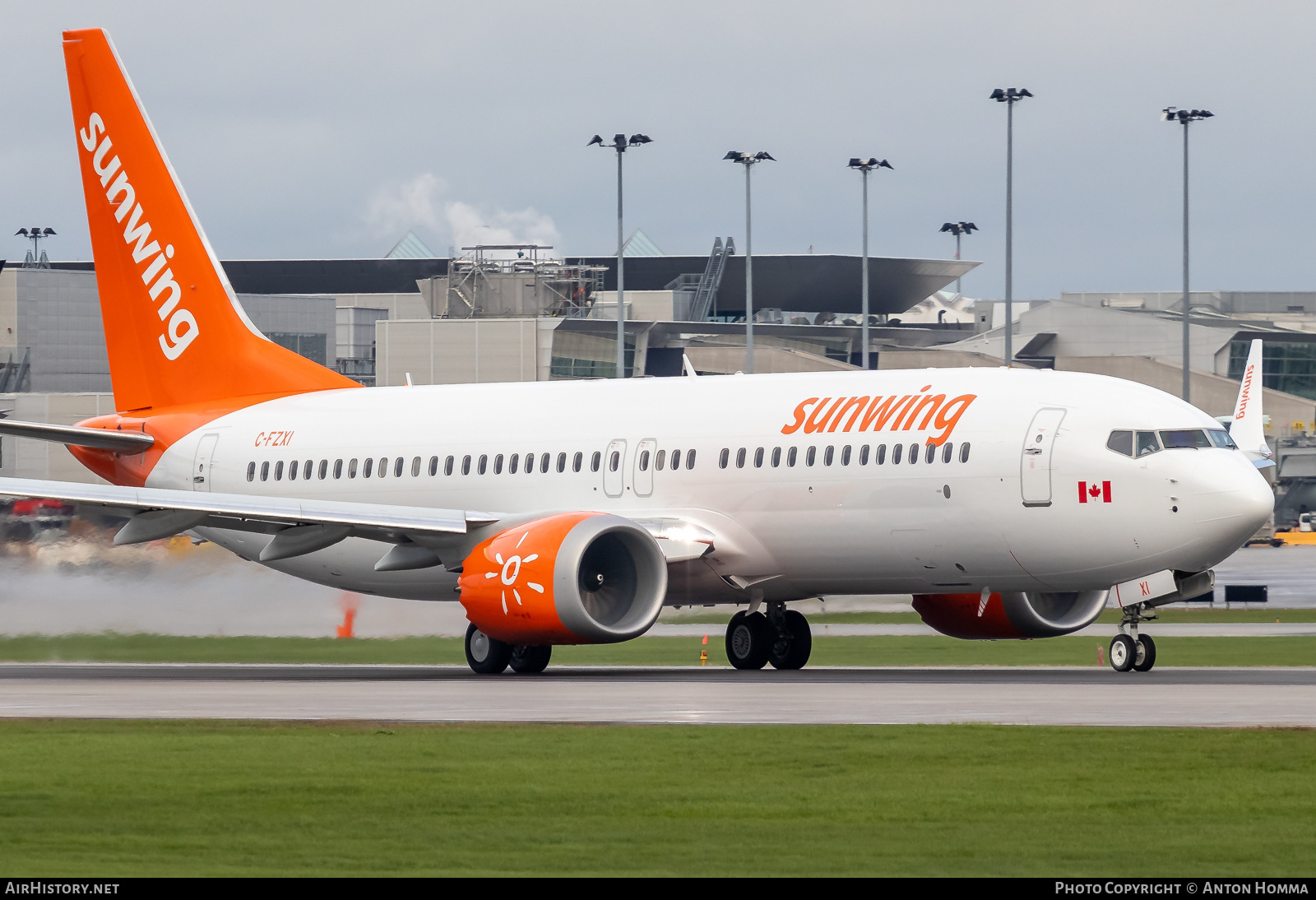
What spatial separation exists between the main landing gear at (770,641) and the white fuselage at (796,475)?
0.97 metres

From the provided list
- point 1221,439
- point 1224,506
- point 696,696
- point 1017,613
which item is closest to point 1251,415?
point 1017,613

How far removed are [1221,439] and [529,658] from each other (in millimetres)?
11422

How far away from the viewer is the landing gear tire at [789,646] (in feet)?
113

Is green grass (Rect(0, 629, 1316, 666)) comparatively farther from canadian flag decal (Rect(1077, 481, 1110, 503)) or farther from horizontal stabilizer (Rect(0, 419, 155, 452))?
canadian flag decal (Rect(1077, 481, 1110, 503))

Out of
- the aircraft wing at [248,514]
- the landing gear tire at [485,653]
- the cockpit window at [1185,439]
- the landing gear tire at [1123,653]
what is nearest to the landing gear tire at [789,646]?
the landing gear tire at [485,653]

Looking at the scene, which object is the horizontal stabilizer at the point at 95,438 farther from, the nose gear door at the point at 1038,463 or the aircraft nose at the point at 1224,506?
the aircraft nose at the point at 1224,506

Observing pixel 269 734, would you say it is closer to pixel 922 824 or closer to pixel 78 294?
pixel 922 824

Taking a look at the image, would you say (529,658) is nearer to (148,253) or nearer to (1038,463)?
(1038,463)

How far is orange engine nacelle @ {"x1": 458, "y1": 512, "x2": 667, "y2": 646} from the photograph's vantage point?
30344 mm

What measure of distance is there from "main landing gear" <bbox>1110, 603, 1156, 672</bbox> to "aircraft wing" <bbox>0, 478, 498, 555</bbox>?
9.64 meters

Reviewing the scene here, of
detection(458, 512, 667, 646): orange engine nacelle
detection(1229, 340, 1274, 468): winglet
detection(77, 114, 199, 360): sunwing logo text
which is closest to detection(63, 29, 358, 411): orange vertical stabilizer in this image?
detection(77, 114, 199, 360): sunwing logo text

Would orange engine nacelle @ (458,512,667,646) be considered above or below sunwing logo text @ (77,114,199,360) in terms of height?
below

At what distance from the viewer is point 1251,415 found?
203ft
